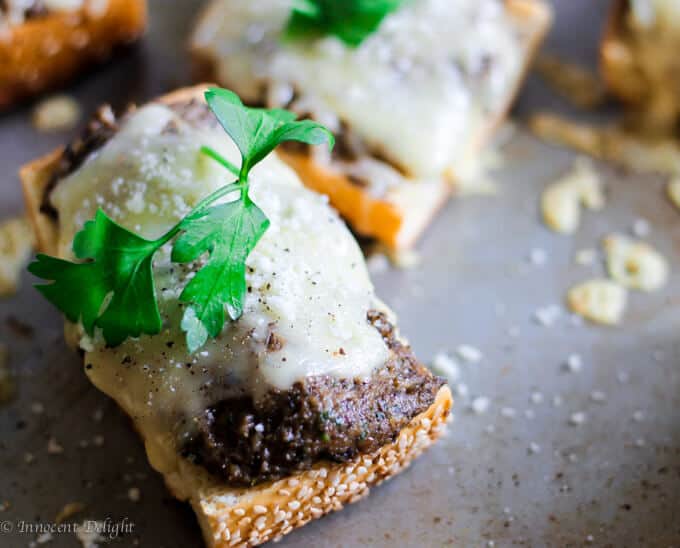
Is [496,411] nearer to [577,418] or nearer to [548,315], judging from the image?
[577,418]

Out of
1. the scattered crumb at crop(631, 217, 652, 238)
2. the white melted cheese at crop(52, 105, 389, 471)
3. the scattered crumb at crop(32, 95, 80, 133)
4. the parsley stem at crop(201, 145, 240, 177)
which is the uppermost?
the parsley stem at crop(201, 145, 240, 177)

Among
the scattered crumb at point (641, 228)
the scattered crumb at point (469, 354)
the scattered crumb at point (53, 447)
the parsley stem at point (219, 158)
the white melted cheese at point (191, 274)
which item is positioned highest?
the parsley stem at point (219, 158)

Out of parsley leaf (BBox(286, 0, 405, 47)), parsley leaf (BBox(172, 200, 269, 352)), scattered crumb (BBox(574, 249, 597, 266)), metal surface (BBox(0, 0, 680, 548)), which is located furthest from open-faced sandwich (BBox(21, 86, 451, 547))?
scattered crumb (BBox(574, 249, 597, 266))

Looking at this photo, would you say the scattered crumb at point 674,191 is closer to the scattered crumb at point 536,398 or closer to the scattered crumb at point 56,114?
the scattered crumb at point 536,398

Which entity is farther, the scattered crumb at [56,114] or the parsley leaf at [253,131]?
A: the scattered crumb at [56,114]

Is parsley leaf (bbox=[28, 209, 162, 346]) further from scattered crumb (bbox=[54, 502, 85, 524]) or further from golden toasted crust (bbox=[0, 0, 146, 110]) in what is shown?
golden toasted crust (bbox=[0, 0, 146, 110])

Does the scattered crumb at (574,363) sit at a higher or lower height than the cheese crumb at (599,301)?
lower

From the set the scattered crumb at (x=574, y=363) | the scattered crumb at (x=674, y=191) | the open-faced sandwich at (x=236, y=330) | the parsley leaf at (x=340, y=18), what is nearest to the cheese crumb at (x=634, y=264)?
the scattered crumb at (x=674, y=191)
